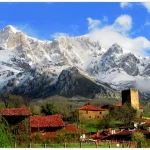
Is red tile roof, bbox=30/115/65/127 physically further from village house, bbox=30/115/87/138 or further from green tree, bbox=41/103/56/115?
green tree, bbox=41/103/56/115

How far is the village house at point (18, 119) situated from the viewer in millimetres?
52394

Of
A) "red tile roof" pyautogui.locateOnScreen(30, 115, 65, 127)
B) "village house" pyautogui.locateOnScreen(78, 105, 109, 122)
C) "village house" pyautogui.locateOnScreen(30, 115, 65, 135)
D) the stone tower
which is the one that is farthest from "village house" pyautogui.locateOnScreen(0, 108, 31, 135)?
the stone tower

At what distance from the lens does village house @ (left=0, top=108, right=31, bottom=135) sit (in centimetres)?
5239

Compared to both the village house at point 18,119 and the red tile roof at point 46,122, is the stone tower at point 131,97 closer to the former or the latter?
the red tile roof at point 46,122

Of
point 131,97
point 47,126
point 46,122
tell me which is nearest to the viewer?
point 47,126

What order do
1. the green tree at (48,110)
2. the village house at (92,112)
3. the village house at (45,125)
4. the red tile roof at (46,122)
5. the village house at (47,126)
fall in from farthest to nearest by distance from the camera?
the village house at (92,112)
the green tree at (48,110)
the red tile roof at (46,122)
the village house at (45,125)
the village house at (47,126)

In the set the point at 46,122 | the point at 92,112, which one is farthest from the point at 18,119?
the point at 92,112

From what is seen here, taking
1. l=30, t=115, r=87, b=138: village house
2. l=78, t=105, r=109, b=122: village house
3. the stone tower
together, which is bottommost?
l=30, t=115, r=87, b=138: village house

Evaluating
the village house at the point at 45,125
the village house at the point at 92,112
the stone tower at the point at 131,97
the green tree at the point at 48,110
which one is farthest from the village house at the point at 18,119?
the stone tower at the point at 131,97

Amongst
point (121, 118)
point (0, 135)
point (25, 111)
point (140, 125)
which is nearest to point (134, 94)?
point (121, 118)

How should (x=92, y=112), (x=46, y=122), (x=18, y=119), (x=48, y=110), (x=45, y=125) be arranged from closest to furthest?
(x=18, y=119) < (x=45, y=125) < (x=46, y=122) < (x=48, y=110) < (x=92, y=112)

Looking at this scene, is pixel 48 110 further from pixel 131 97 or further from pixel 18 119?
pixel 131 97

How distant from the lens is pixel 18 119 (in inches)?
2096

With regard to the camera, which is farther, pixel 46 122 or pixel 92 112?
pixel 92 112
